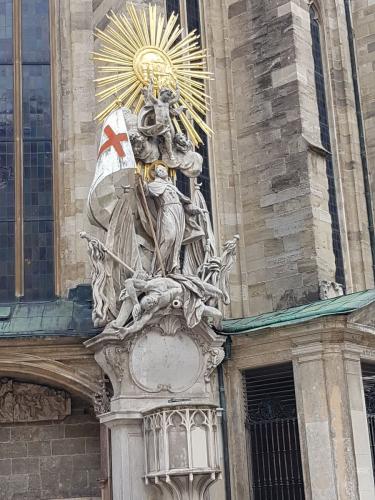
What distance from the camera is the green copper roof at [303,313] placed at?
13062 millimetres

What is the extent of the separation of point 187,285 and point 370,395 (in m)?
3.29

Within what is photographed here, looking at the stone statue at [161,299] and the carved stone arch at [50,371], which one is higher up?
the stone statue at [161,299]

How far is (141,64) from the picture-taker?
1445 centimetres

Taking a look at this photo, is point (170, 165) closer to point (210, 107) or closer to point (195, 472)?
point (210, 107)

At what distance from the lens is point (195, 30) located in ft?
56.4

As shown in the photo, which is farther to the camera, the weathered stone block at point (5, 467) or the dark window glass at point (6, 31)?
the dark window glass at point (6, 31)

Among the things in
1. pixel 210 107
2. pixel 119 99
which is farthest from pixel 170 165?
pixel 210 107

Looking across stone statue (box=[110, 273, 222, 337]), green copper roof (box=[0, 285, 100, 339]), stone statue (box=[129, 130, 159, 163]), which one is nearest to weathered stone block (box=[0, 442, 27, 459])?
green copper roof (box=[0, 285, 100, 339])

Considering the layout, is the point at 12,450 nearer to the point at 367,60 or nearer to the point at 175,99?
the point at 175,99

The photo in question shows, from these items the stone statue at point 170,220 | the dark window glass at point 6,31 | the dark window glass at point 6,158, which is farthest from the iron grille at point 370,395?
the dark window glass at point 6,31

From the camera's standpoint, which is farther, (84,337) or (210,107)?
(210,107)

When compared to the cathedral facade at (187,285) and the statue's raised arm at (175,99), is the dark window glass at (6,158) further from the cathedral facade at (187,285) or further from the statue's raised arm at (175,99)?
the statue's raised arm at (175,99)

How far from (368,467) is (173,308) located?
3.48 metres

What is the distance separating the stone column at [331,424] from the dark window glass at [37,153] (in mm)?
4379
